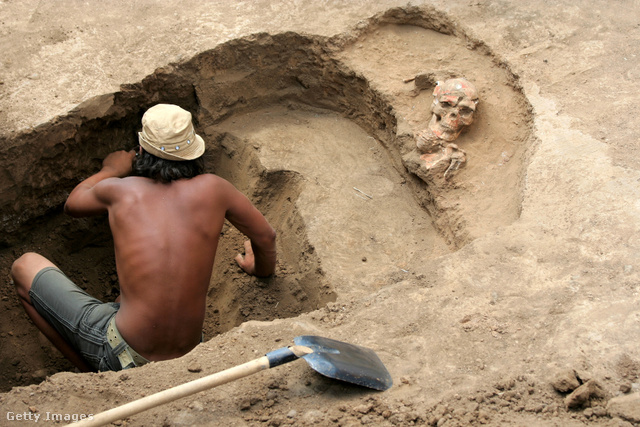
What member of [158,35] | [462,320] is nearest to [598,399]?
[462,320]

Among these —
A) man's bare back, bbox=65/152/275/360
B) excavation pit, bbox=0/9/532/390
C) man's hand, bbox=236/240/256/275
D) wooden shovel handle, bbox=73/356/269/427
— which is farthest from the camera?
man's hand, bbox=236/240/256/275

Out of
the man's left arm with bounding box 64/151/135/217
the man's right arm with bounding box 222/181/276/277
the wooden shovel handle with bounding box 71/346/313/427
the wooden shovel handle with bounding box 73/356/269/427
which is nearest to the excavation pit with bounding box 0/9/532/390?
the man's right arm with bounding box 222/181/276/277

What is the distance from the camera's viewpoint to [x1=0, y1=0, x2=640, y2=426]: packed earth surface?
81.4 inches

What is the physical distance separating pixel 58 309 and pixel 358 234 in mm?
1545

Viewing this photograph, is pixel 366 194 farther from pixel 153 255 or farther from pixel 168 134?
pixel 153 255

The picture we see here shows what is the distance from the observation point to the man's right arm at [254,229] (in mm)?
2695

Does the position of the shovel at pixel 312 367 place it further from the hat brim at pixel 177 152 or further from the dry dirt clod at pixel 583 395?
the hat brim at pixel 177 152

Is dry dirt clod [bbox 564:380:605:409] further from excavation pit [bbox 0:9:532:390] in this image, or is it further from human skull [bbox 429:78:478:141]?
human skull [bbox 429:78:478:141]

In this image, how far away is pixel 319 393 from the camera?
2.07 metres

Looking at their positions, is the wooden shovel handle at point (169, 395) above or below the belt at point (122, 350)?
above

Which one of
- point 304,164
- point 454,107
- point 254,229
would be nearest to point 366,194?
point 304,164

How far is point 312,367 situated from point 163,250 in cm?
85

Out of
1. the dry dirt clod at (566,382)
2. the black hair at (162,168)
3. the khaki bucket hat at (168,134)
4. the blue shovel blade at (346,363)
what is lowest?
the blue shovel blade at (346,363)

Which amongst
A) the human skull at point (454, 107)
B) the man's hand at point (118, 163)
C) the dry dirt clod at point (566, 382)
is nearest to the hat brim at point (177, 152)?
the man's hand at point (118, 163)
